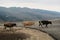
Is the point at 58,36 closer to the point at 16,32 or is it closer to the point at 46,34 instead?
the point at 46,34

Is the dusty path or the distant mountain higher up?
the dusty path

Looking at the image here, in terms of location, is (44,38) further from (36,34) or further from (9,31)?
(9,31)

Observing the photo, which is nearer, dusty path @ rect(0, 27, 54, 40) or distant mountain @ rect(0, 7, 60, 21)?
dusty path @ rect(0, 27, 54, 40)

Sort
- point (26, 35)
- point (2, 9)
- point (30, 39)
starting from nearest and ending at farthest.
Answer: point (30, 39)
point (26, 35)
point (2, 9)

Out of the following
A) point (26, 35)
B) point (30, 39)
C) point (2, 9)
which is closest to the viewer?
point (30, 39)

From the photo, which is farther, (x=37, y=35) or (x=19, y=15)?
(x=19, y=15)

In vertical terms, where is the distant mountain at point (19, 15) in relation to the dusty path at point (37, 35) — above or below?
below

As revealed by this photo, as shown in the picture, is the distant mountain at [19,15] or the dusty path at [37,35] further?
the distant mountain at [19,15]

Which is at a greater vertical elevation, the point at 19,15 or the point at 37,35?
the point at 37,35

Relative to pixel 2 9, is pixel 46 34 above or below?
above

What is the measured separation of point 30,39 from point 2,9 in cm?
6015

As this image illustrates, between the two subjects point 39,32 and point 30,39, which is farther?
point 39,32

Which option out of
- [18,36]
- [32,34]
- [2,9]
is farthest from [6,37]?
[2,9]

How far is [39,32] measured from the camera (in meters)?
23.4
